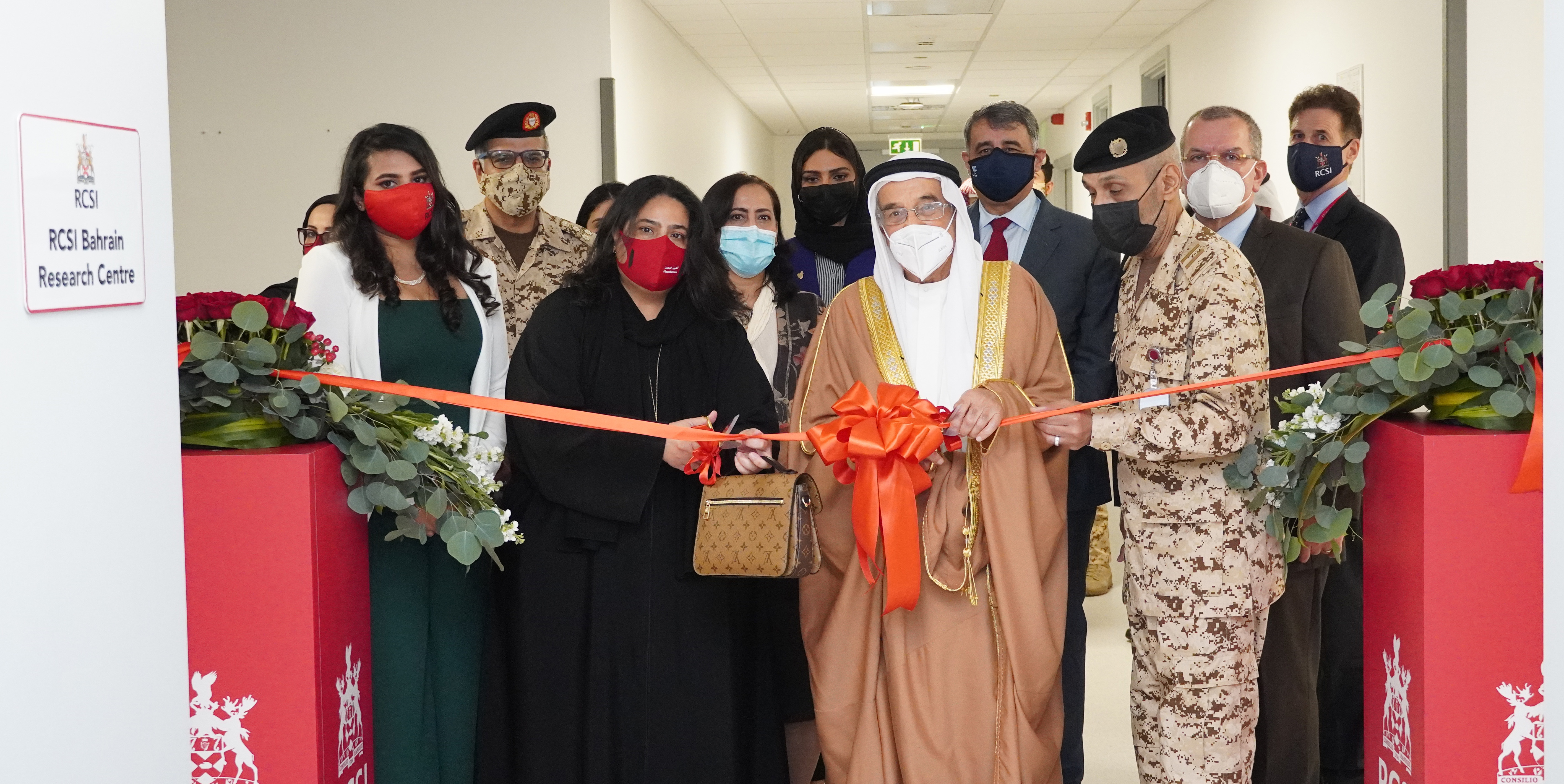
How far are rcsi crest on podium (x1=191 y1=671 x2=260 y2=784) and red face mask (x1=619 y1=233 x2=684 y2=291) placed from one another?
1237mm

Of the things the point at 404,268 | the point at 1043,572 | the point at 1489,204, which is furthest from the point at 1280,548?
the point at 1489,204

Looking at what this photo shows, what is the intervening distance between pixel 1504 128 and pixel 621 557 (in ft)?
13.7

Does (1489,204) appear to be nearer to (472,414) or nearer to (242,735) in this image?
(472,414)

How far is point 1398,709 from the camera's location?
228 cm

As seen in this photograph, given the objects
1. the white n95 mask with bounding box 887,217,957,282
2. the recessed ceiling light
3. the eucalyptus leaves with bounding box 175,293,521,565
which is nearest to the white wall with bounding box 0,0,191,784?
the eucalyptus leaves with bounding box 175,293,521,565

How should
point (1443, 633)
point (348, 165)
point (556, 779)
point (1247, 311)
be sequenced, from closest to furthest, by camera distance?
point (1443, 633) → point (1247, 311) → point (556, 779) → point (348, 165)

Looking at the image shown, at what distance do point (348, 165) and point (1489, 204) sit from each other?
453cm

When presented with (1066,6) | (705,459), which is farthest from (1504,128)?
(1066,6)

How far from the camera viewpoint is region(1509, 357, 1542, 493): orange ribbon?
6.70 ft

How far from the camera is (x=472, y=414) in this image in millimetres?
3018

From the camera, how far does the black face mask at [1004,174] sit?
368 centimetres

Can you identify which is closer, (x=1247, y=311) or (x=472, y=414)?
(x=1247, y=311)

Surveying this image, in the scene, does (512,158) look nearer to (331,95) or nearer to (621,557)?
(621,557)

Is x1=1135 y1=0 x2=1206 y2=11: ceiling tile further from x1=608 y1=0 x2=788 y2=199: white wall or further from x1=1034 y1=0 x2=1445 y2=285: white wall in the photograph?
x1=608 y1=0 x2=788 y2=199: white wall
